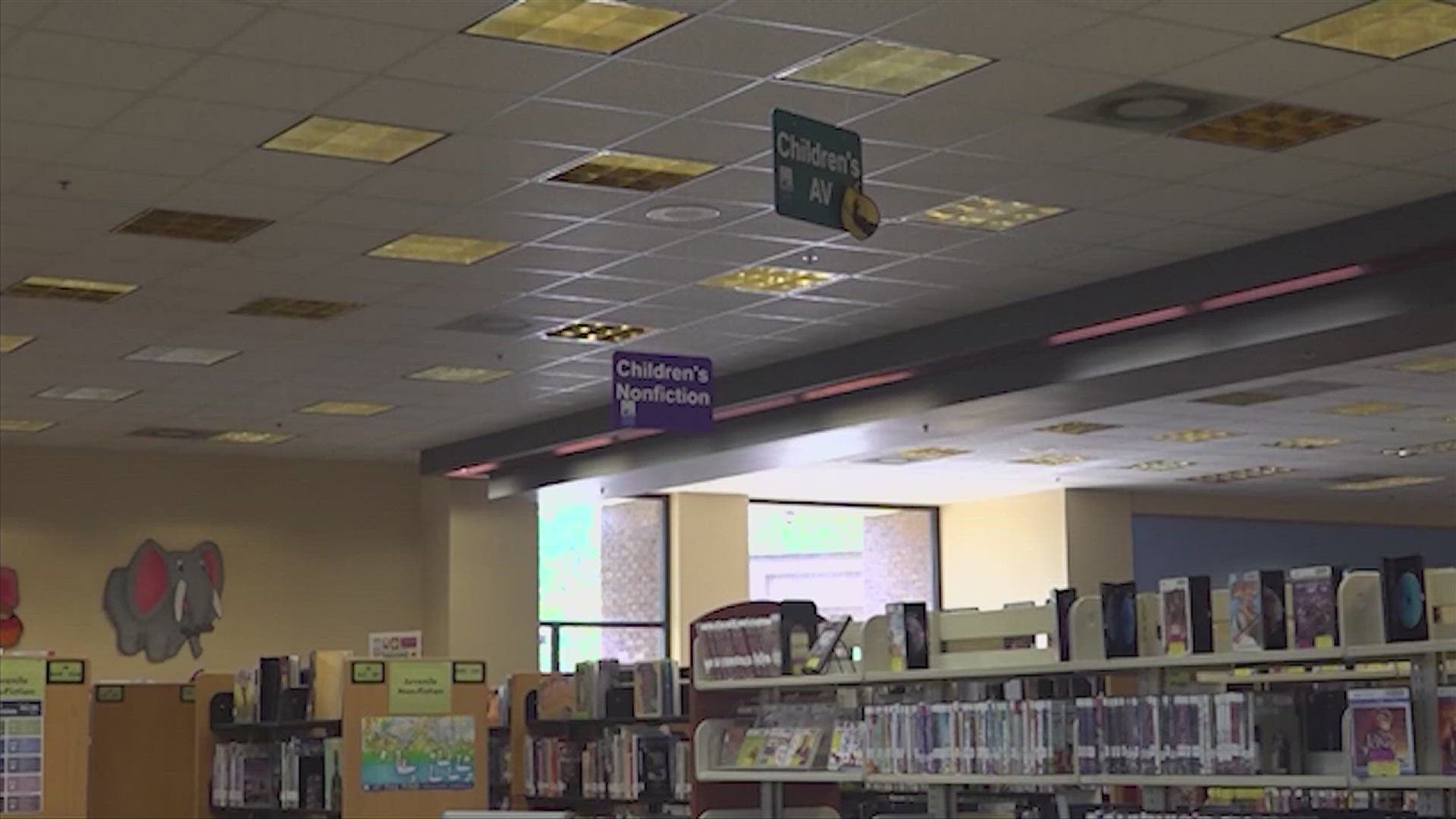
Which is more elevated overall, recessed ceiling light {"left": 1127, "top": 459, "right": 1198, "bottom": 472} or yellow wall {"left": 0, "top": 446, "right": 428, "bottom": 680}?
recessed ceiling light {"left": 1127, "top": 459, "right": 1198, "bottom": 472}

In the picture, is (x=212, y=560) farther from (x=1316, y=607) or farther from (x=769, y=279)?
(x=1316, y=607)

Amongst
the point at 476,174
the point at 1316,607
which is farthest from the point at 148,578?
the point at 1316,607

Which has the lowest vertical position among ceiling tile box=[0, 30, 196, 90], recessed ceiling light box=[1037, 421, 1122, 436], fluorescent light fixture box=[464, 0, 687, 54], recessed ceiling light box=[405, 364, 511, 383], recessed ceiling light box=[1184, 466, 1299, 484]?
recessed ceiling light box=[1184, 466, 1299, 484]

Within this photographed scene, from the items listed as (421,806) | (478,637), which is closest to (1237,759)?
(421,806)

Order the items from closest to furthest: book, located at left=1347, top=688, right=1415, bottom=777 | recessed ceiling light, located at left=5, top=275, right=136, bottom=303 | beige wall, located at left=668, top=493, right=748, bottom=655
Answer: book, located at left=1347, top=688, right=1415, bottom=777, recessed ceiling light, located at left=5, top=275, right=136, bottom=303, beige wall, located at left=668, top=493, right=748, bottom=655

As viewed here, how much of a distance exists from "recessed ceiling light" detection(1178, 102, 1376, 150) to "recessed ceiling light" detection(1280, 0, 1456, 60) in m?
0.75

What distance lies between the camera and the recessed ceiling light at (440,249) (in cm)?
1130

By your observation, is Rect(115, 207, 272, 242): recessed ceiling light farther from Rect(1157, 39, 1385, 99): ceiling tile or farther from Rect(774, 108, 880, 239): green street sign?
Rect(1157, 39, 1385, 99): ceiling tile

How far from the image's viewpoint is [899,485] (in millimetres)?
21375

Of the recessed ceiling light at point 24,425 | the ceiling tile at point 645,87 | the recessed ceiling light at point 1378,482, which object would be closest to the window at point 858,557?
the recessed ceiling light at point 1378,482

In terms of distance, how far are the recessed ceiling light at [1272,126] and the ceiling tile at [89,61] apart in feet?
14.2

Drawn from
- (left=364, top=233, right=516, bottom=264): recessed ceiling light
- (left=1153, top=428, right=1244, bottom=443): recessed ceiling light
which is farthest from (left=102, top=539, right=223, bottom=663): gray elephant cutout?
(left=1153, top=428, right=1244, bottom=443): recessed ceiling light

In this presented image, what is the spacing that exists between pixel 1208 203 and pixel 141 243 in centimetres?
542

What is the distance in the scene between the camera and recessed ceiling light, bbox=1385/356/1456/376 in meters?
14.3
